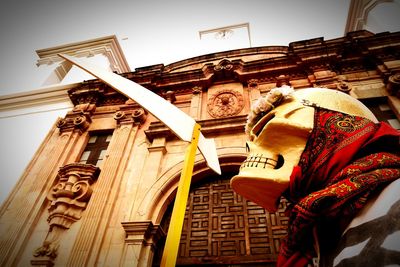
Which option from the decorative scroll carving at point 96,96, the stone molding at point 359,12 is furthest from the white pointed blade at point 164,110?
the stone molding at point 359,12

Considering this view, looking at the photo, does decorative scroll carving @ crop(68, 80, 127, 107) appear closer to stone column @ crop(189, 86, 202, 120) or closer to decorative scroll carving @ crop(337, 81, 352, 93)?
stone column @ crop(189, 86, 202, 120)

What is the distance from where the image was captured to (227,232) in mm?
4578

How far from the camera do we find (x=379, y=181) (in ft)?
3.73

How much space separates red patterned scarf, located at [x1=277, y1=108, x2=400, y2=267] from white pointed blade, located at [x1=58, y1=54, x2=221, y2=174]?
0.52 metres

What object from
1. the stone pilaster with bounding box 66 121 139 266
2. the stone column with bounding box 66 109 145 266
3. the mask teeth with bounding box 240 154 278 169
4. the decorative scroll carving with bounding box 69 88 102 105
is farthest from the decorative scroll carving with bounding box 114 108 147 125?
the mask teeth with bounding box 240 154 278 169

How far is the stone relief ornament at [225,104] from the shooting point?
21.2 ft

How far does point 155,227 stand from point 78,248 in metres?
1.50

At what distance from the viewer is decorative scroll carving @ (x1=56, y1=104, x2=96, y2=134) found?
23.6ft

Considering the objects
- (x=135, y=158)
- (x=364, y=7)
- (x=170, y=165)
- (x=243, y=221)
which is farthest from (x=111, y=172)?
(x=364, y=7)

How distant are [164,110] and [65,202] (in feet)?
16.7

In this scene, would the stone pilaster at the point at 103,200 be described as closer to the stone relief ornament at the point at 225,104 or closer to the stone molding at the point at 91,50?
the stone relief ornament at the point at 225,104

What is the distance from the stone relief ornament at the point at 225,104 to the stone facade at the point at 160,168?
0.03 meters

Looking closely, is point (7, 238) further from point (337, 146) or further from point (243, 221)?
point (337, 146)

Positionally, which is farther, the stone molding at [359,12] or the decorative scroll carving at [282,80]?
the stone molding at [359,12]
